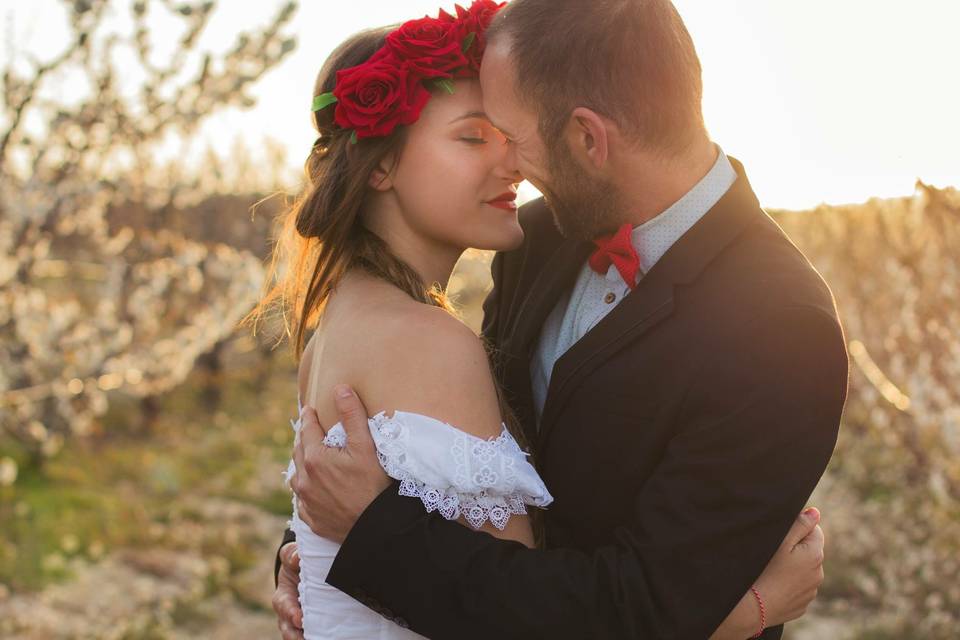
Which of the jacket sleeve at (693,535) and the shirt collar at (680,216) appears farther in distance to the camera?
the shirt collar at (680,216)

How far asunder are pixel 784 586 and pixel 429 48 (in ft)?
4.92

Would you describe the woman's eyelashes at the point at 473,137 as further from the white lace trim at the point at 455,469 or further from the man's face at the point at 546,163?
the white lace trim at the point at 455,469

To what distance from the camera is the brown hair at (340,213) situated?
2516 mm

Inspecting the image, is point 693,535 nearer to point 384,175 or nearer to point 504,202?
point 504,202

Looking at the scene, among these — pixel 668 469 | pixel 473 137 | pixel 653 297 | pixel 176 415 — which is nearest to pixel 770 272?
pixel 653 297

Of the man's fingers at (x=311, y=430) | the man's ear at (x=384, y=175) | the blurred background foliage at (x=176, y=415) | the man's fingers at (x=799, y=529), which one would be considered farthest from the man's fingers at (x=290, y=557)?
the blurred background foliage at (x=176, y=415)

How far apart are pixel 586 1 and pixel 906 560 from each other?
4.68 metres

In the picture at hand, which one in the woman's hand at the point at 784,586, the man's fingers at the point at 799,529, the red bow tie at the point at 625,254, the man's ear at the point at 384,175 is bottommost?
the woman's hand at the point at 784,586

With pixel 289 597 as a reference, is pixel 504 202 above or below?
above

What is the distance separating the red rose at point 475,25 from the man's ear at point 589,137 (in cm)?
35

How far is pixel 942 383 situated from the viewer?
257 inches

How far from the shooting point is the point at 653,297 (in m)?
2.16

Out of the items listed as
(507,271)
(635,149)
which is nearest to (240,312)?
(507,271)

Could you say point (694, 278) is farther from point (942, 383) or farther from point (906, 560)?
point (942, 383)
